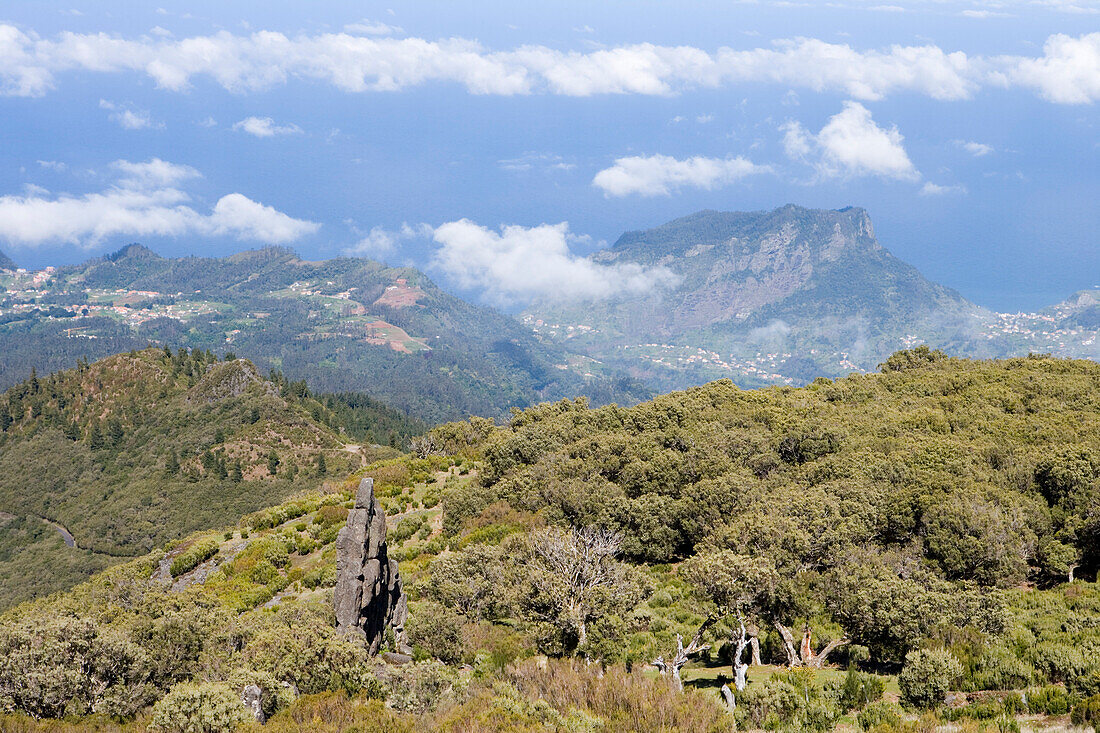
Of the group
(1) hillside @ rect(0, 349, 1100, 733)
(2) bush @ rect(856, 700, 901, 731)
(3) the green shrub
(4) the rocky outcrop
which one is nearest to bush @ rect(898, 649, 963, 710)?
(1) hillside @ rect(0, 349, 1100, 733)

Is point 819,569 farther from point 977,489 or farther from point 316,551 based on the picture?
point 316,551

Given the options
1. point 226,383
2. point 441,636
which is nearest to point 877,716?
point 441,636

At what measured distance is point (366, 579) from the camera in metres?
24.8

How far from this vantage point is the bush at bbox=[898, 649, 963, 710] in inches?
735

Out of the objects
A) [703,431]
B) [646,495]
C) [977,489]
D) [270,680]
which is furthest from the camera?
[703,431]

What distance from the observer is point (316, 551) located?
45906 millimetres

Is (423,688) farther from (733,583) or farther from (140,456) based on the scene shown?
(140,456)

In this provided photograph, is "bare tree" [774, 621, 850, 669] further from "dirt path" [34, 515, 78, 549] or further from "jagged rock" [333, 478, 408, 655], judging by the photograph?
"dirt path" [34, 515, 78, 549]

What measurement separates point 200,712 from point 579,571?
12130 millimetres

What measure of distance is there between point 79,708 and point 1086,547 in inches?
1477

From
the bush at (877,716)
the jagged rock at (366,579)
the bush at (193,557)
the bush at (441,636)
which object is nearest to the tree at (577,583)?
the bush at (441,636)

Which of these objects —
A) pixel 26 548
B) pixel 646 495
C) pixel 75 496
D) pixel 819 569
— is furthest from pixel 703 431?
pixel 75 496

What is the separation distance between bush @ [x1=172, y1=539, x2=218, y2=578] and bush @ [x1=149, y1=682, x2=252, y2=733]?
111 feet

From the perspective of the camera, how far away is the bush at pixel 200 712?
16.7 m
